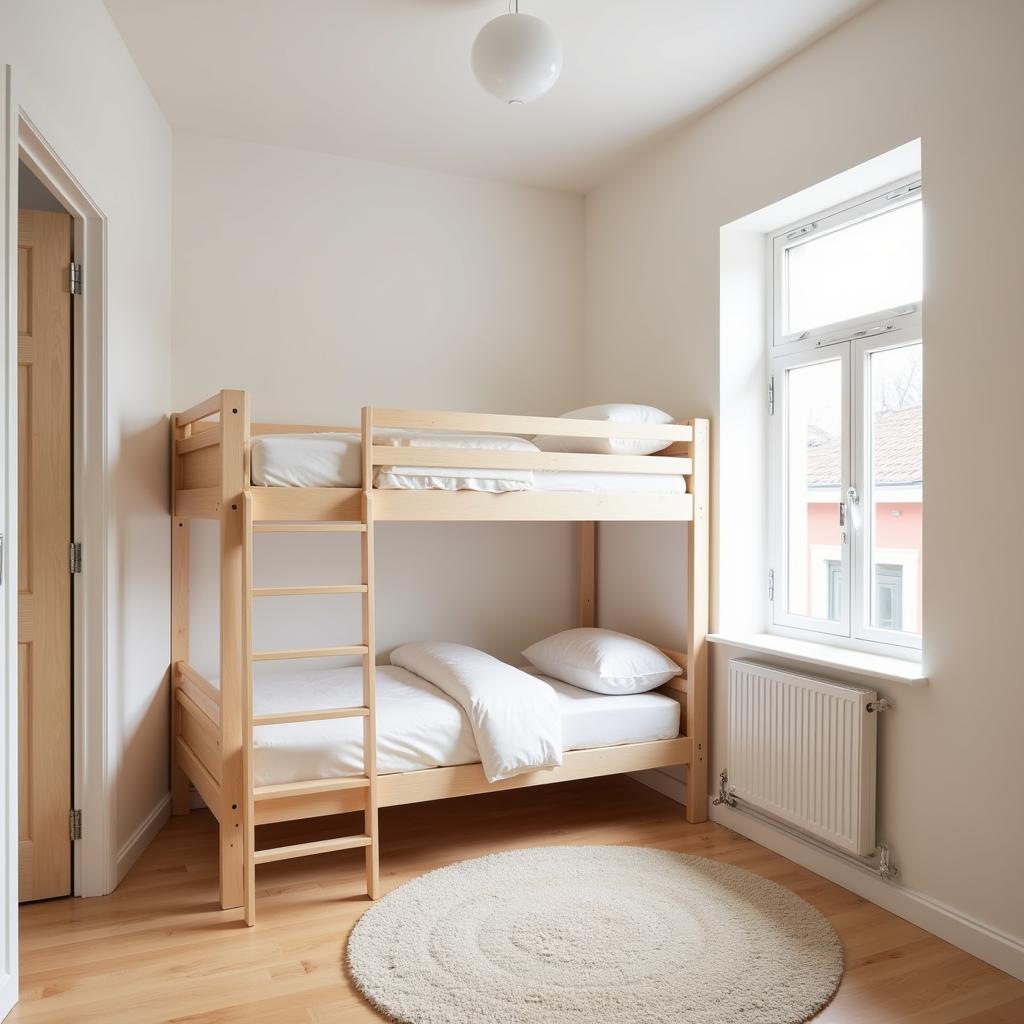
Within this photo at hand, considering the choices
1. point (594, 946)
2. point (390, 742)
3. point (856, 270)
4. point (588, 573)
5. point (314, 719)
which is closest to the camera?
point (594, 946)

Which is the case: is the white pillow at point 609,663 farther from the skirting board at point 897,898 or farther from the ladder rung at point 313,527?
the ladder rung at point 313,527

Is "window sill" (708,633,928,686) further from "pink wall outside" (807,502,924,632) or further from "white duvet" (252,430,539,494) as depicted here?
"white duvet" (252,430,539,494)

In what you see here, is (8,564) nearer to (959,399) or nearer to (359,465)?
(359,465)

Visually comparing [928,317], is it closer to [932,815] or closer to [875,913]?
[932,815]

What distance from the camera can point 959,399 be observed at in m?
2.45

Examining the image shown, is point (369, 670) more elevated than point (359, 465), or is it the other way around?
point (359, 465)

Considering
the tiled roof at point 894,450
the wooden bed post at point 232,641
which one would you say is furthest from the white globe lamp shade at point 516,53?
the tiled roof at point 894,450

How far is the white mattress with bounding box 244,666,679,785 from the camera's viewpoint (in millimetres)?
2668

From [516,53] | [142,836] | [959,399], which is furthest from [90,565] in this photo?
[959,399]

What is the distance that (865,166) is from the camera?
2775mm

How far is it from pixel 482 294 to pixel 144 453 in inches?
72.0

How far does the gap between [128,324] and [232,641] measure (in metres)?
1.21

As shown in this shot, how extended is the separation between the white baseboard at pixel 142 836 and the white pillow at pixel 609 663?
66.1 inches

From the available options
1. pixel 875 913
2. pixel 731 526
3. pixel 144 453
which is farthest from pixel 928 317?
pixel 144 453
